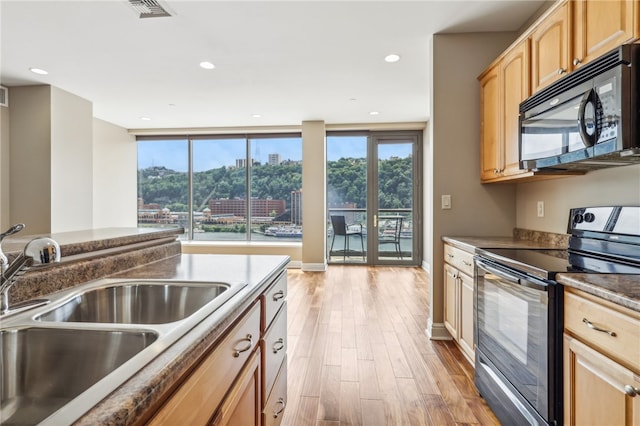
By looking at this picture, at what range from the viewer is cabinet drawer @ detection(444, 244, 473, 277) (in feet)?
7.39

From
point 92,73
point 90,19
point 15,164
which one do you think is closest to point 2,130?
point 15,164

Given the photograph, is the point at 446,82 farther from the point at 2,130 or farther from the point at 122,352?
the point at 2,130

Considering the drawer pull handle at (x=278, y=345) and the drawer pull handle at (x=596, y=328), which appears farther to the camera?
the drawer pull handle at (x=278, y=345)

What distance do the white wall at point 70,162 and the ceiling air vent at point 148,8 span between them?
8.58 feet

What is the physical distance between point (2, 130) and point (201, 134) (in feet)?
9.52

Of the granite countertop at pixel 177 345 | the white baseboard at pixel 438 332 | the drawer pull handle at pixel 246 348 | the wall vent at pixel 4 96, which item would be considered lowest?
the white baseboard at pixel 438 332

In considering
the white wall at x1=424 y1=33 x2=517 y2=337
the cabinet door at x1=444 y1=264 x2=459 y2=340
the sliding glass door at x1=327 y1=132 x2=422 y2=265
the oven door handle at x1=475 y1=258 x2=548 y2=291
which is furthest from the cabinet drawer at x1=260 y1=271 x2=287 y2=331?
the sliding glass door at x1=327 y1=132 x2=422 y2=265

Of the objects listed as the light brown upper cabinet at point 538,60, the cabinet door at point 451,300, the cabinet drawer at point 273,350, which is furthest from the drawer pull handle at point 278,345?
the light brown upper cabinet at point 538,60

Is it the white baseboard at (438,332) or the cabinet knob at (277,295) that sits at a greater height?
the cabinet knob at (277,295)

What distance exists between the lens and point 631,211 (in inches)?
61.5

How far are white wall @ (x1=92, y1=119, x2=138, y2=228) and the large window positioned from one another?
20 cm

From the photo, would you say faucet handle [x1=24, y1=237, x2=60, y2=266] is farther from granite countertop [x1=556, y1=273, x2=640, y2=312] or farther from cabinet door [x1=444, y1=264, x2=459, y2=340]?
cabinet door [x1=444, y1=264, x2=459, y2=340]

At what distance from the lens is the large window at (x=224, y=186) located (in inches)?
249

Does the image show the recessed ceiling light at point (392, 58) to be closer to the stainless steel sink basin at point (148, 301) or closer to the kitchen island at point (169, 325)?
the kitchen island at point (169, 325)
